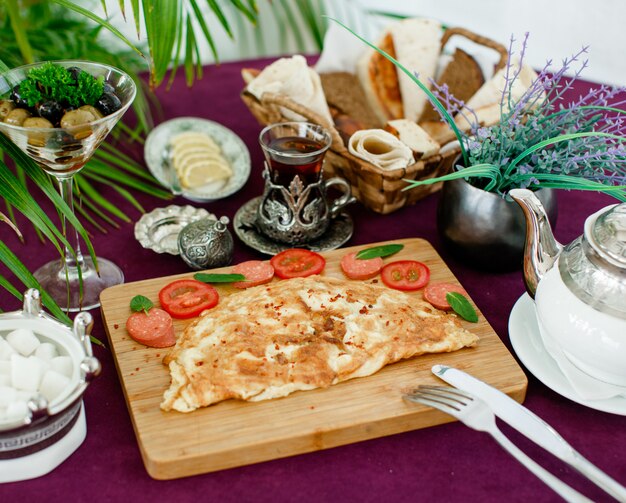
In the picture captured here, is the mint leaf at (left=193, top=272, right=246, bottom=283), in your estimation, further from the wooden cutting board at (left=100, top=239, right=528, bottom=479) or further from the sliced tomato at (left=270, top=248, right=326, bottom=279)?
the wooden cutting board at (left=100, top=239, right=528, bottom=479)

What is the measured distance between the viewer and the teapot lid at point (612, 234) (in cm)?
137

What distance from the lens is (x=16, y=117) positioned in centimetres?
156

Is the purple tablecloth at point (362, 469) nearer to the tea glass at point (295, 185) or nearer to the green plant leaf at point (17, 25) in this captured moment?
the tea glass at point (295, 185)

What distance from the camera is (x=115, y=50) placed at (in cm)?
312

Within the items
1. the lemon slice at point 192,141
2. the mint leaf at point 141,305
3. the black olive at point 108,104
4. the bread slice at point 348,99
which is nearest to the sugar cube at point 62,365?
the mint leaf at point 141,305

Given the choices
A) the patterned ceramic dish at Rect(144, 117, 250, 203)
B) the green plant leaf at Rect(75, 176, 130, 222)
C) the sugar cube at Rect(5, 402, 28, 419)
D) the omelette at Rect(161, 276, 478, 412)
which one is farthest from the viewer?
the patterned ceramic dish at Rect(144, 117, 250, 203)

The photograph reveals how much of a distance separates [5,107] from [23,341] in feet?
1.84

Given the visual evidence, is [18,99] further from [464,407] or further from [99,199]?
[464,407]

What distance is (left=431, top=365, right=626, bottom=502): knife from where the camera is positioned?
1259 millimetres

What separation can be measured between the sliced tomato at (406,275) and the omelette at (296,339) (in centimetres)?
7

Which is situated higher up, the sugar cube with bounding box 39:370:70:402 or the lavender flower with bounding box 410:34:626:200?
the lavender flower with bounding box 410:34:626:200

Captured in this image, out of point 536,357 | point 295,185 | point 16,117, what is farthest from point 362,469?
point 16,117

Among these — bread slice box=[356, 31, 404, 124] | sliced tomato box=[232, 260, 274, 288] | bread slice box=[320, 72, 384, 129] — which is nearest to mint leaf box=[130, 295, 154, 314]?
sliced tomato box=[232, 260, 274, 288]

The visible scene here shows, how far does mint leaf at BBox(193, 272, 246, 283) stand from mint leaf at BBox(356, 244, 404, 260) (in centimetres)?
34
